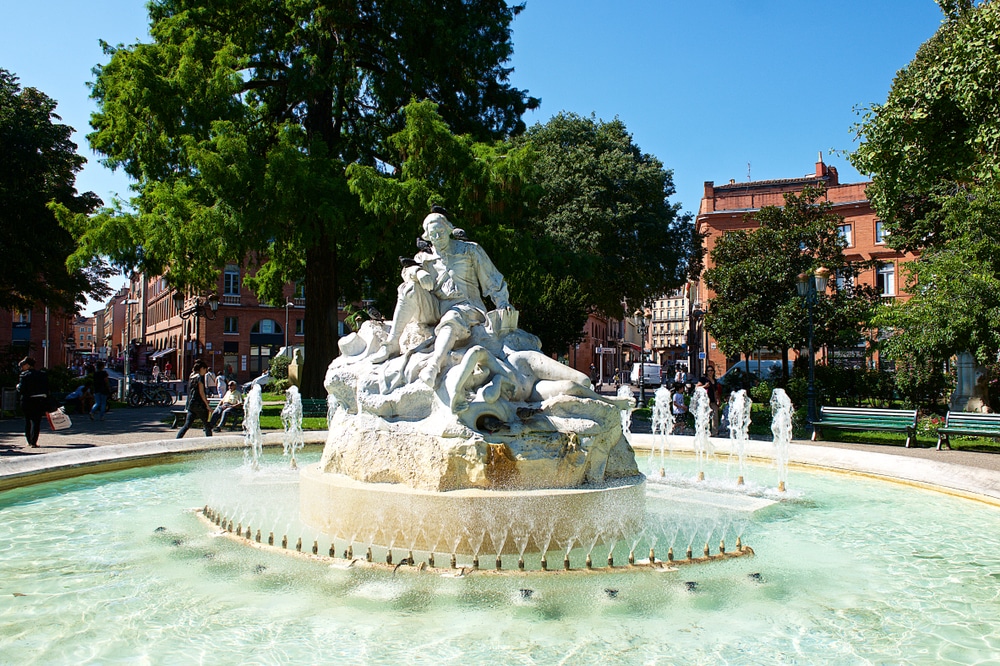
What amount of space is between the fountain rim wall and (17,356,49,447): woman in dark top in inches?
84.6

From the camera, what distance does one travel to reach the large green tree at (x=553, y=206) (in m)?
15.4

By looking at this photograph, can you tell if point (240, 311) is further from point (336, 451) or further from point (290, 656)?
point (290, 656)

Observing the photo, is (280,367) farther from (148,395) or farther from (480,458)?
(480,458)

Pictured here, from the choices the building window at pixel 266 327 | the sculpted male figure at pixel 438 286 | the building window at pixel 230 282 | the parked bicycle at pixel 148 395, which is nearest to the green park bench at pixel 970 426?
the sculpted male figure at pixel 438 286

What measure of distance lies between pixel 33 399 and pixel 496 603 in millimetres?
10026

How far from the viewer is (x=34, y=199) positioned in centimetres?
2072

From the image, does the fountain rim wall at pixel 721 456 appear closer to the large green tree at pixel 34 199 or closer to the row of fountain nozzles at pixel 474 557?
the row of fountain nozzles at pixel 474 557

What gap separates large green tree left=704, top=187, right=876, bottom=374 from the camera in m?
22.7

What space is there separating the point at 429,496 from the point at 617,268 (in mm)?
24166

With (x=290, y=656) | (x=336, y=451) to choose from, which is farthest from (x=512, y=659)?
(x=336, y=451)

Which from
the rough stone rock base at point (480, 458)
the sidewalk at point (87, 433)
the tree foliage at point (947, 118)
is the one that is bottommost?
the sidewalk at point (87, 433)

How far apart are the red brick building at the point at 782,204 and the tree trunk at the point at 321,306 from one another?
79.0ft

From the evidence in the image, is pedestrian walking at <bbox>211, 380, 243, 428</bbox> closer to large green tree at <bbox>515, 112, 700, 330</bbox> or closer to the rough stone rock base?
the rough stone rock base

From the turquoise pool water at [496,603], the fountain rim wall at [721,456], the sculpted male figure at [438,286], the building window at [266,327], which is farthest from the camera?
the building window at [266,327]
